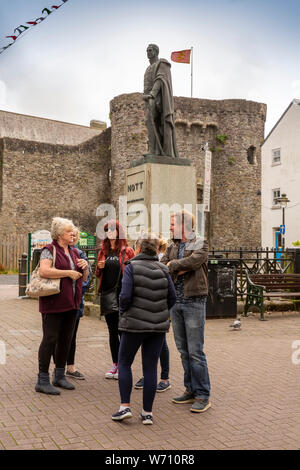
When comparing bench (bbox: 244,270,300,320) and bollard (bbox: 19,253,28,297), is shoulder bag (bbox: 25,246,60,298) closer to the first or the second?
bench (bbox: 244,270,300,320)

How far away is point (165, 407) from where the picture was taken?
4793mm

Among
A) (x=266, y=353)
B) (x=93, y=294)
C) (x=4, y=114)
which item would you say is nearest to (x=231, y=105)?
(x=4, y=114)

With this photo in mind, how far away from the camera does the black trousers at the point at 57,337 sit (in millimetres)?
5191

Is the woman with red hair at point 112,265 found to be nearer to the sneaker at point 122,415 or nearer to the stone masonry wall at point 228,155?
the sneaker at point 122,415

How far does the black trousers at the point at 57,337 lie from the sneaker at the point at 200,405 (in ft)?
4.90

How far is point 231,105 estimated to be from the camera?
3466cm

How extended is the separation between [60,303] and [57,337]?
1.19 feet

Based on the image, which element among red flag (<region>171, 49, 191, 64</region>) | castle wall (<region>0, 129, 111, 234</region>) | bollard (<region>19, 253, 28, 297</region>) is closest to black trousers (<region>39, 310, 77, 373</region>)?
bollard (<region>19, 253, 28, 297</region>)

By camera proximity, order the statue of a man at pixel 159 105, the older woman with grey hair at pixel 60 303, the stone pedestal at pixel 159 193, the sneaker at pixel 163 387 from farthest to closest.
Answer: the statue of a man at pixel 159 105
the stone pedestal at pixel 159 193
the sneaker at pixel 163 387
the older woman with grey hair at pixel 60 303

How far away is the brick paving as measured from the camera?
3887mm

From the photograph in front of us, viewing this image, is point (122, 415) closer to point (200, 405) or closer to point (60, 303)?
point (200, 405)

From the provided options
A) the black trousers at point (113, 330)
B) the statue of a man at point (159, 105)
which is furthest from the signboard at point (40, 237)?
the black trousers at point (113, 330)

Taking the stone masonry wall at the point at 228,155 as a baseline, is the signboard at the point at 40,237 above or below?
below

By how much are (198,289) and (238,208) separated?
30.6m
